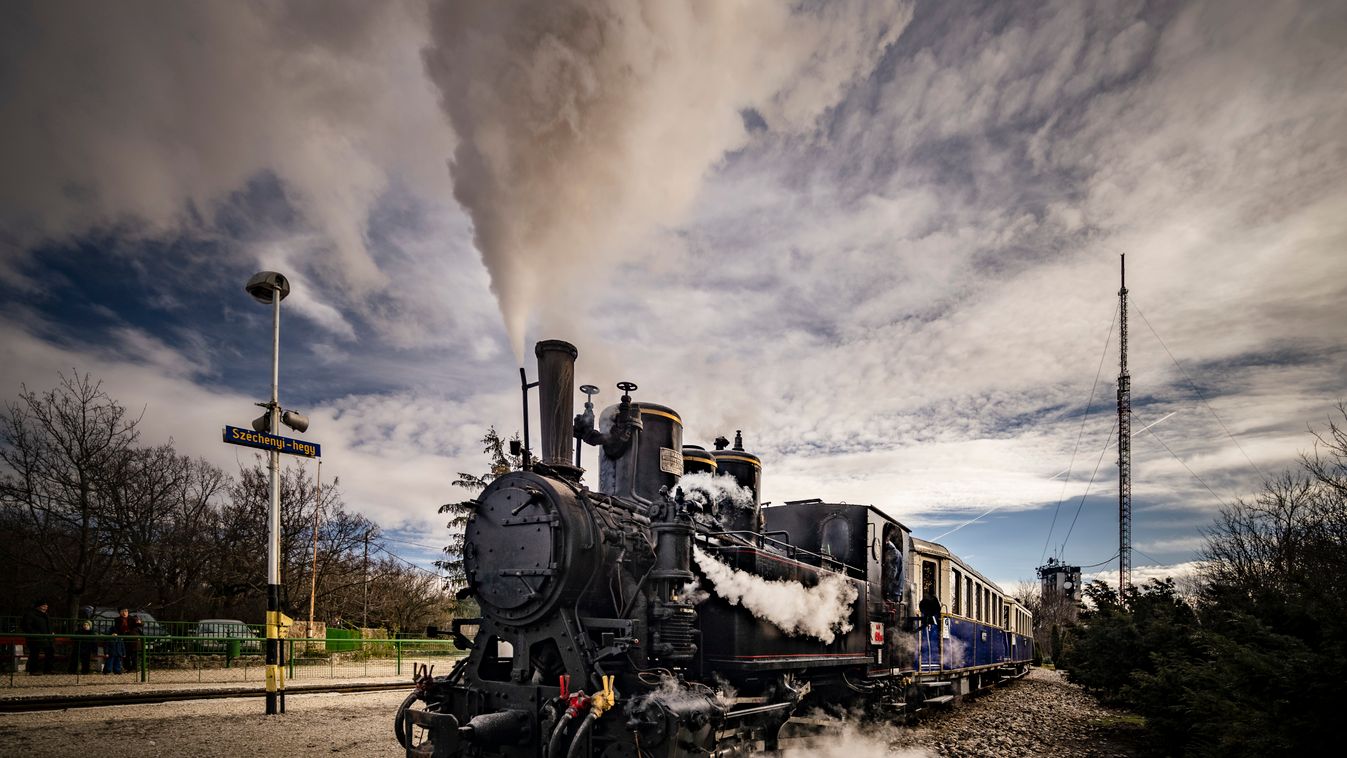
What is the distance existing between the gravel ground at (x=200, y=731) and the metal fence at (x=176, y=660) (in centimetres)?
138

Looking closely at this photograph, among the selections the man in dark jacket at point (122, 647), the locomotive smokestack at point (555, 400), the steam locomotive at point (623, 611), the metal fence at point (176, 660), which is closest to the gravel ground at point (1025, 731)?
the steam locomotive at point (623, 611)

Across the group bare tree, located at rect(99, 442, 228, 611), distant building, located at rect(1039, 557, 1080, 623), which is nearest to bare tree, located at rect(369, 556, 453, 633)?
bare tree, located at rect(99, 442, 228, 611)

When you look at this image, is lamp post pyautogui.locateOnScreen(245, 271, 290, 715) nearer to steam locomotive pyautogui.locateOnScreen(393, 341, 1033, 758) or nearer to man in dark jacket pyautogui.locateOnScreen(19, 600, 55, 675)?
steam locomotive pyautogui.locateOnScreen(393, 341, 1033, 758)

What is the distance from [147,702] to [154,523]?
14.2 metres

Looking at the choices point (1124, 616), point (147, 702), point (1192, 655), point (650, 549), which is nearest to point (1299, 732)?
point (650, 549)

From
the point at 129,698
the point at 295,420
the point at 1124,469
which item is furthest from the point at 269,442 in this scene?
the point at 1124,469

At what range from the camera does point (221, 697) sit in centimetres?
1170

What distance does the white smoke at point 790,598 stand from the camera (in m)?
6.18

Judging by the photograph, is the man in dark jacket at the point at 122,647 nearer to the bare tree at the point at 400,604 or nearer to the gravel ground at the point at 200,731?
the gravel ground at the point at 200,731

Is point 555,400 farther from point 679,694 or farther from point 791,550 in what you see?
point 791,550

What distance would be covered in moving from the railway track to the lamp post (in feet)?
6.50

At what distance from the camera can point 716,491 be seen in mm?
7980

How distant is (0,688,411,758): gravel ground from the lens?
7750mm

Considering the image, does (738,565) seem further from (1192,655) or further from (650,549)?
(1192,655)
